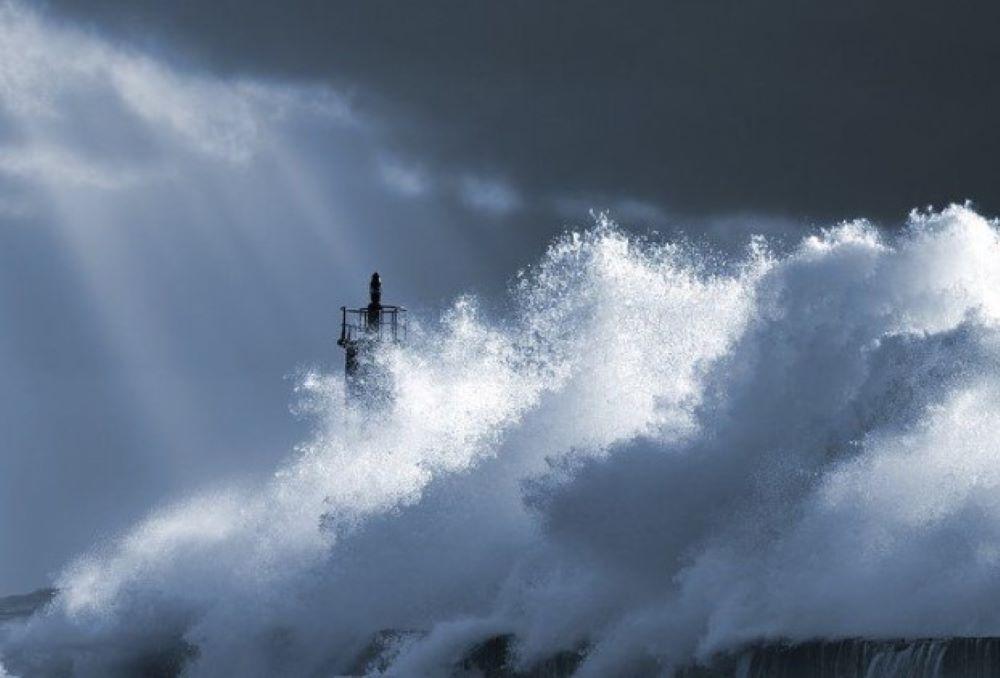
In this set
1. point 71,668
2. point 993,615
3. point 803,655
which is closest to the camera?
point 993,615

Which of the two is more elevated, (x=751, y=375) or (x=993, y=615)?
(x=751, y=375)

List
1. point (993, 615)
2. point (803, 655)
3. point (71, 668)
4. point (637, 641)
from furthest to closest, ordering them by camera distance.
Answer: point (71, 668), point (637, 641), point (803, 655), point (993, 615)

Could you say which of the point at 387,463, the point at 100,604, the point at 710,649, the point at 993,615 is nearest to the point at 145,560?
the point at 100,604

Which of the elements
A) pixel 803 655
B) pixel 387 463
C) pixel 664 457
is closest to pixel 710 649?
pixel 803 655

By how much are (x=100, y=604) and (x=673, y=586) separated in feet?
64.1

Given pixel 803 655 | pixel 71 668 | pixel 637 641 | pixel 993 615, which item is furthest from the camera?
pixel 71 668

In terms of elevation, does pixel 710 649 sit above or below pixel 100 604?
below

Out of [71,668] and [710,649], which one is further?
[71,668]

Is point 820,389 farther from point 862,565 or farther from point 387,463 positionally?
point 387,463

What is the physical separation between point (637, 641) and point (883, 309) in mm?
6046

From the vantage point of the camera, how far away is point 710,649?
32938mm

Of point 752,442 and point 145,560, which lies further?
point 145,560

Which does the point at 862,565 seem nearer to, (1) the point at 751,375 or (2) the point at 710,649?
(2) the point at 710,649

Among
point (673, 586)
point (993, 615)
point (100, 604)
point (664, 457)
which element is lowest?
point (993, 615)
